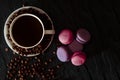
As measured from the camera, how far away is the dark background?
87cm

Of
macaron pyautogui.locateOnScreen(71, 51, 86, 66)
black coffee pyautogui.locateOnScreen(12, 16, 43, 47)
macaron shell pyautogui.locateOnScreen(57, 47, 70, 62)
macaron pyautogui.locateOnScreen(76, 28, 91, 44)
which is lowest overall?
macaron pyautogui.locateOnScreen(71, 51, 86, 66)

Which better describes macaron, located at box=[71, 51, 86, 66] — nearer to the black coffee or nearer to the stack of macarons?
the stack of macarons

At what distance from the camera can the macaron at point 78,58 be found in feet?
2.77

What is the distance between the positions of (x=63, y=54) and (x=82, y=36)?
0.07 metres

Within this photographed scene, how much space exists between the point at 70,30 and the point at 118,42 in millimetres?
134

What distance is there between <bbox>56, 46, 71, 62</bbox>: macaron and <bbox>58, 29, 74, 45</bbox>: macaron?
0.02 metres

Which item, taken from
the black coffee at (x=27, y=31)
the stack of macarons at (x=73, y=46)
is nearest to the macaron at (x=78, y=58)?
the stack of macarons at (x=73, y=46)

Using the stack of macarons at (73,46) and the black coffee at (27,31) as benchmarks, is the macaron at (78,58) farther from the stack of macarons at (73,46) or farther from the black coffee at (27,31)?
the black coffee at (27,31)

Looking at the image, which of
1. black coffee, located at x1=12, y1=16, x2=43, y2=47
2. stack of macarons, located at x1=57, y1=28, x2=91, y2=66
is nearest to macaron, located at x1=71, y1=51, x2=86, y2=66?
stack of macarons, located at x1=57, y1=28, x2=91, y2=66

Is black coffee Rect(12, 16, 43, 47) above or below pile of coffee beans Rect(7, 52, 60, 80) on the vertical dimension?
above

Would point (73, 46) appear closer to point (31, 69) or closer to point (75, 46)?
point (75, 46)

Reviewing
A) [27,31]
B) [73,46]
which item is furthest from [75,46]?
[27,31]

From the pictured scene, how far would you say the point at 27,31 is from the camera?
33.5 inches

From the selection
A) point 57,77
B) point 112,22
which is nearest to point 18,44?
point 57,77
